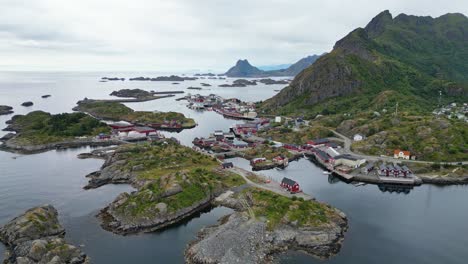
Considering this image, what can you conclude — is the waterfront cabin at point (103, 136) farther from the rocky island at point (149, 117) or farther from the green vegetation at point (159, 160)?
the rocky island at point (149, 117)

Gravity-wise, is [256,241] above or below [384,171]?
below

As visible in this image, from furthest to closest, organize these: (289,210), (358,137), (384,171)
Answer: (358,137), (384,171), (289,210)

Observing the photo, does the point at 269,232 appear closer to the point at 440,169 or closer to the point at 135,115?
the point at 440,169

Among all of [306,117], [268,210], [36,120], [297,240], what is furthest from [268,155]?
[36,120]

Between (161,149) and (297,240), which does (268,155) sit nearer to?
(161,149)

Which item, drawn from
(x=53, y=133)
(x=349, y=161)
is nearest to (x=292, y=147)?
(x=349, y=161)

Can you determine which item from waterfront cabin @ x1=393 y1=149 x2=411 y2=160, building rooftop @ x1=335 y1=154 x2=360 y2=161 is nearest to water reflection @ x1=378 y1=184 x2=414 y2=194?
building rooftop @ x1=335 y1=154 x2=360 y2=161

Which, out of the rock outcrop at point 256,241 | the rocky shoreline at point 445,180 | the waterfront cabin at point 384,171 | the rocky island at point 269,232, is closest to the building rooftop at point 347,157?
the waterfront cabin at point 384,171
